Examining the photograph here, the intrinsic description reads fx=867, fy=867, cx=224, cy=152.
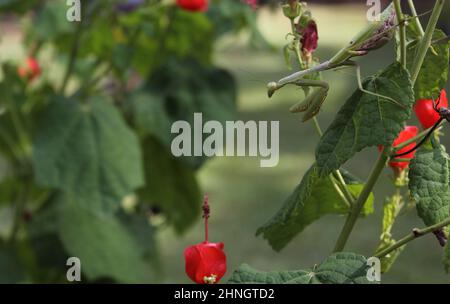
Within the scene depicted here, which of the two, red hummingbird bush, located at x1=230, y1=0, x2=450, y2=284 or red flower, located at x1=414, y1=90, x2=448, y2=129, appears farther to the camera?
red flower, located at x1=414, y1=90, x2=448, y2=129

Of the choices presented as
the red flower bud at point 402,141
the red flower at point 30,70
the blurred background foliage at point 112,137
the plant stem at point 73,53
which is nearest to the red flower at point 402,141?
the red flower bud at point 402,141

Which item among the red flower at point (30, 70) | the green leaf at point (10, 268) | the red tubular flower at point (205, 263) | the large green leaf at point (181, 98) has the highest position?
the red flower at point (30, 70)

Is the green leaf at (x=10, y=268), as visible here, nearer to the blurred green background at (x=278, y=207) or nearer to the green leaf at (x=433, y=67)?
the blurred green background at (x=278, y=207)

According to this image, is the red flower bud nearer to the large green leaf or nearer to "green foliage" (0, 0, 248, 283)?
"green foliage" (0, 0, 248, 283)

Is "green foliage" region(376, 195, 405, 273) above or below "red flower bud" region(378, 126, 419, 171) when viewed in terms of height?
below

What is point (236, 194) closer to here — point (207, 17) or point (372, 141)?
point (207, 17)

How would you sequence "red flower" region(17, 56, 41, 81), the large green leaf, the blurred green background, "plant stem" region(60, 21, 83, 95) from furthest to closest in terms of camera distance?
the blurred green background < "red flower" region(17, 56, 41, 81) < the large green leaf < "plant stem" region(60, 21, 83, 95)

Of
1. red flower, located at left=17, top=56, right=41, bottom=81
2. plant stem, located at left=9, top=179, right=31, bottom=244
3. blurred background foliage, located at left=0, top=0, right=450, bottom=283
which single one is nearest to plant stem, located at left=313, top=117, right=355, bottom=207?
blurred background foliage, located at left=0, top=0, right=450, bottom=283
